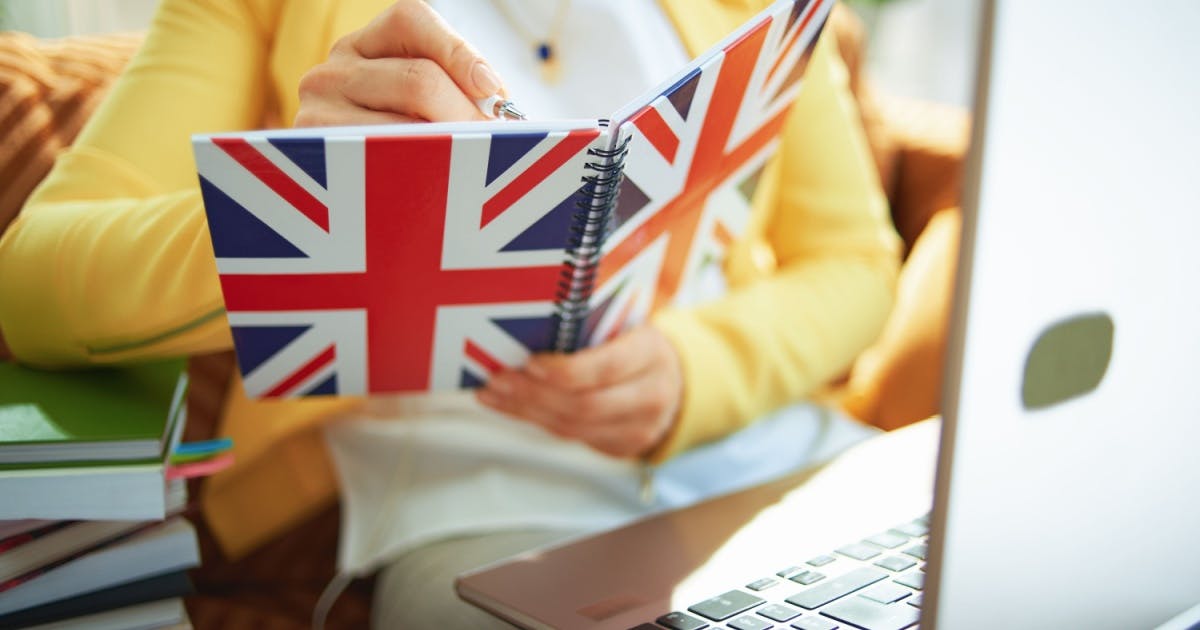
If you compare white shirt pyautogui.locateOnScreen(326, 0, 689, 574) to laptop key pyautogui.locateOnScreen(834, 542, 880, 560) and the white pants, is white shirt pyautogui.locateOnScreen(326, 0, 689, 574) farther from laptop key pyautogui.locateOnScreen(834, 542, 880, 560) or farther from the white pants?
laptop key pyautogui.locateOnScreen(834, 542, 880, 560)

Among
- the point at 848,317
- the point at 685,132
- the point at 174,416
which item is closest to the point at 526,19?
the point at 685,132

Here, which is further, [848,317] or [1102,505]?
[848,317]

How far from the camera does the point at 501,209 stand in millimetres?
429

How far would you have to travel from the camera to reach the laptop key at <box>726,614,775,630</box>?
42 cm

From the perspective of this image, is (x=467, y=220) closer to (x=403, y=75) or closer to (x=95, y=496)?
(x=403, y=75)

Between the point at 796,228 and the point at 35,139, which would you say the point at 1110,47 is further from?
the point at 35,139

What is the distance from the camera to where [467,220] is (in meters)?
0.43

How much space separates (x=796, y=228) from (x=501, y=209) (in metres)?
0.44

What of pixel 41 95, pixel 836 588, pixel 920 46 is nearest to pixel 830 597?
pixel 836 588

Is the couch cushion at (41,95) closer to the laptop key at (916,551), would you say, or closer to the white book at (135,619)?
the white book at (135,619)

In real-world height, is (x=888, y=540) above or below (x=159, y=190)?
below

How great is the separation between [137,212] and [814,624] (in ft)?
1.19

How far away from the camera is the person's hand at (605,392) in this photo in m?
0.59

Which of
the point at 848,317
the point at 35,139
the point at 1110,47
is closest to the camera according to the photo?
the point at 1110,47
